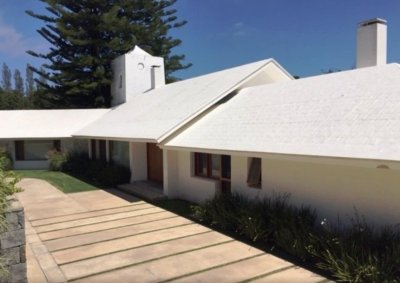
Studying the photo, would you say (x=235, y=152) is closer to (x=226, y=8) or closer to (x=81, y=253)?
(x=81, y=253)

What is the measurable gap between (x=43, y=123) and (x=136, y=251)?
1902 centimetres

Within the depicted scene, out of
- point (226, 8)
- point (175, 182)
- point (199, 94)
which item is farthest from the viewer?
point (226, 8)

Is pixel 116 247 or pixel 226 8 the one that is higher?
pixel 226 8

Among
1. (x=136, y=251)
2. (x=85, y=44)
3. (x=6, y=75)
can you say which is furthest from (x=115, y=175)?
(x=6, y=75)

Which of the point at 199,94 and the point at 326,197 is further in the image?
the point at 199,94

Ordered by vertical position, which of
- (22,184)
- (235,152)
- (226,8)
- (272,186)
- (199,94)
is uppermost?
(226,8)

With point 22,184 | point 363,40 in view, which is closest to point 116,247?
point 363,40

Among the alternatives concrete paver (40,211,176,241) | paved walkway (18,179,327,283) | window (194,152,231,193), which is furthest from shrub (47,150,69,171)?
concrete paver (40,211,176,241)

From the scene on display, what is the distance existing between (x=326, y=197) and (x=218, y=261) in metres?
2.79

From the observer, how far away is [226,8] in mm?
24531

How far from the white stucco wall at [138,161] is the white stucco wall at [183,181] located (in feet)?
11.9

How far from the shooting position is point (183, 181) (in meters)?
13.6

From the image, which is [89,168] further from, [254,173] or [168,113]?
[254,173]

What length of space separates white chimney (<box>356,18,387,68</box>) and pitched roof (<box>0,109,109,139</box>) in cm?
1763
